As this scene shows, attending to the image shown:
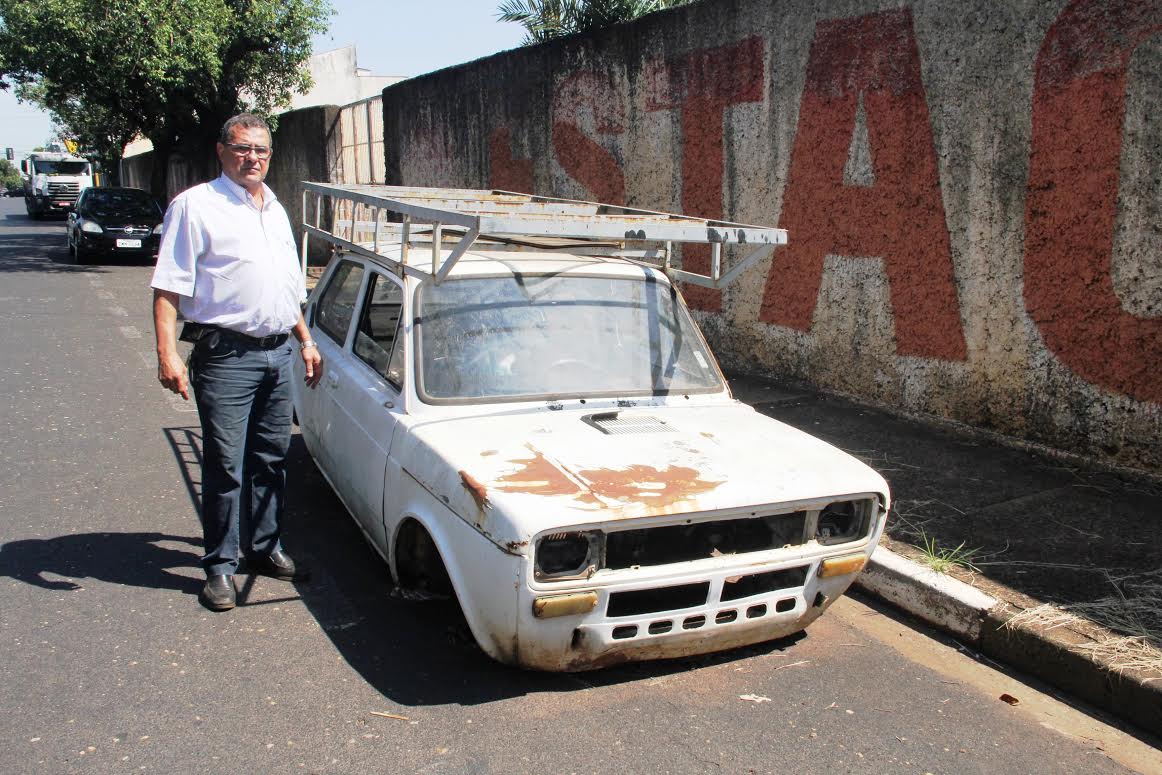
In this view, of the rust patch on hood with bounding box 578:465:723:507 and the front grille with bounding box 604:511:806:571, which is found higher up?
the rust patch on hood with bounding box 578:465:723:507

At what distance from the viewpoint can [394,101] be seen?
14.3m

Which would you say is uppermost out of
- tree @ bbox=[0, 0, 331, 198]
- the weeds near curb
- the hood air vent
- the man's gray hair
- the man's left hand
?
tree @ bbox=[0, 0, 331, 198]

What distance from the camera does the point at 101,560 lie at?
171 inches

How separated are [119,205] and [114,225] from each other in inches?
44.0

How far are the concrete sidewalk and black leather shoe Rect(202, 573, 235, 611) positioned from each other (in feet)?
9.03

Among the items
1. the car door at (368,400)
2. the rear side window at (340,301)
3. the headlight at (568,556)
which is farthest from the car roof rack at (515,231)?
the headlight at (568,556)

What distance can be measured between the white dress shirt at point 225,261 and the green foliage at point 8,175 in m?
109

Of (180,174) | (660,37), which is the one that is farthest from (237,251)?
(180,174)

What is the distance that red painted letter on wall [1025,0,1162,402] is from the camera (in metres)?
5.21

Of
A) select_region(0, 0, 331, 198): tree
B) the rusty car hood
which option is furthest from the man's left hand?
select_region(0, 0, 331, 198): tree

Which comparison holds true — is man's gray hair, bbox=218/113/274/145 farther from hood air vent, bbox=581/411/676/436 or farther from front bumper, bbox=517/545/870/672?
front bumper, bbox=517/545/870/672

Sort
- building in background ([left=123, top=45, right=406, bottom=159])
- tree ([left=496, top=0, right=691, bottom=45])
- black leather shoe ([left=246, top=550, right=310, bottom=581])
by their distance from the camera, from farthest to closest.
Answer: building in background ([left=123, top=45, right=406, bottom=159]) < tree ([left=496, top=0, right=691, bottom=45]) < black leather shoe ([left=246, top=550, right=310, bottom=581])

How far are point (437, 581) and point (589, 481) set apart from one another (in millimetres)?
949

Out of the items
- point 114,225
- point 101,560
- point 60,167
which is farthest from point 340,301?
point 60,167
